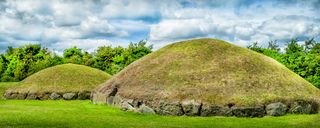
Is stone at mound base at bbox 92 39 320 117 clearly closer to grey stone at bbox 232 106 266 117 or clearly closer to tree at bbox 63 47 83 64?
grey stone at bbox 232 106 266 117

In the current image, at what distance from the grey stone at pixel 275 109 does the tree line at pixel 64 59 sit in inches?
1371

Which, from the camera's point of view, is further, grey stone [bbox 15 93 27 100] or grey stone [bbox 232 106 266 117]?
grey stone [bbox 15 93 27 100]

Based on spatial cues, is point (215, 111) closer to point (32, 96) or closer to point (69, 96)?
point (69, 96)

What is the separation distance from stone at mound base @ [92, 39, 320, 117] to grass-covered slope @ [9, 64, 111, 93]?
11.4m

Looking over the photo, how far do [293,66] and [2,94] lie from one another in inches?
1293

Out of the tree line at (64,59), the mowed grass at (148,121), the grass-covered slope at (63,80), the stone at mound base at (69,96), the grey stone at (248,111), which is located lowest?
the mowed grass at (148,121)

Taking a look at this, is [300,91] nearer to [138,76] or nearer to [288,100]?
[288,100]

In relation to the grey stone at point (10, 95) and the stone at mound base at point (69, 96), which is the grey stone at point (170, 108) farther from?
the grey stone at point (10, 95)

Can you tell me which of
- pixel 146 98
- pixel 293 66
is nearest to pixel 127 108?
pixel 146 98

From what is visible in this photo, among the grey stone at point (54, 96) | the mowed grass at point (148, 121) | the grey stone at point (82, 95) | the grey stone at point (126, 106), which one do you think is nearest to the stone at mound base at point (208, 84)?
the grey stone at point (126, 106)

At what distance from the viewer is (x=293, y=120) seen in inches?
1110

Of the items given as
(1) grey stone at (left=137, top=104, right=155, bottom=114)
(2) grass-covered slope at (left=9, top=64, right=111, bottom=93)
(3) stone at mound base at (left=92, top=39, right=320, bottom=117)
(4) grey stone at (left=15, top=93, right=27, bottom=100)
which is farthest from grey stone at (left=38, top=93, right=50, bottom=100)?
(1) grey stone at (left=137, top=104, right=155, bottom=114)

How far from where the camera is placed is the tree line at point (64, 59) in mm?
66375

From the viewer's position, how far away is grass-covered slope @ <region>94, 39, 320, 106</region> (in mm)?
31562
